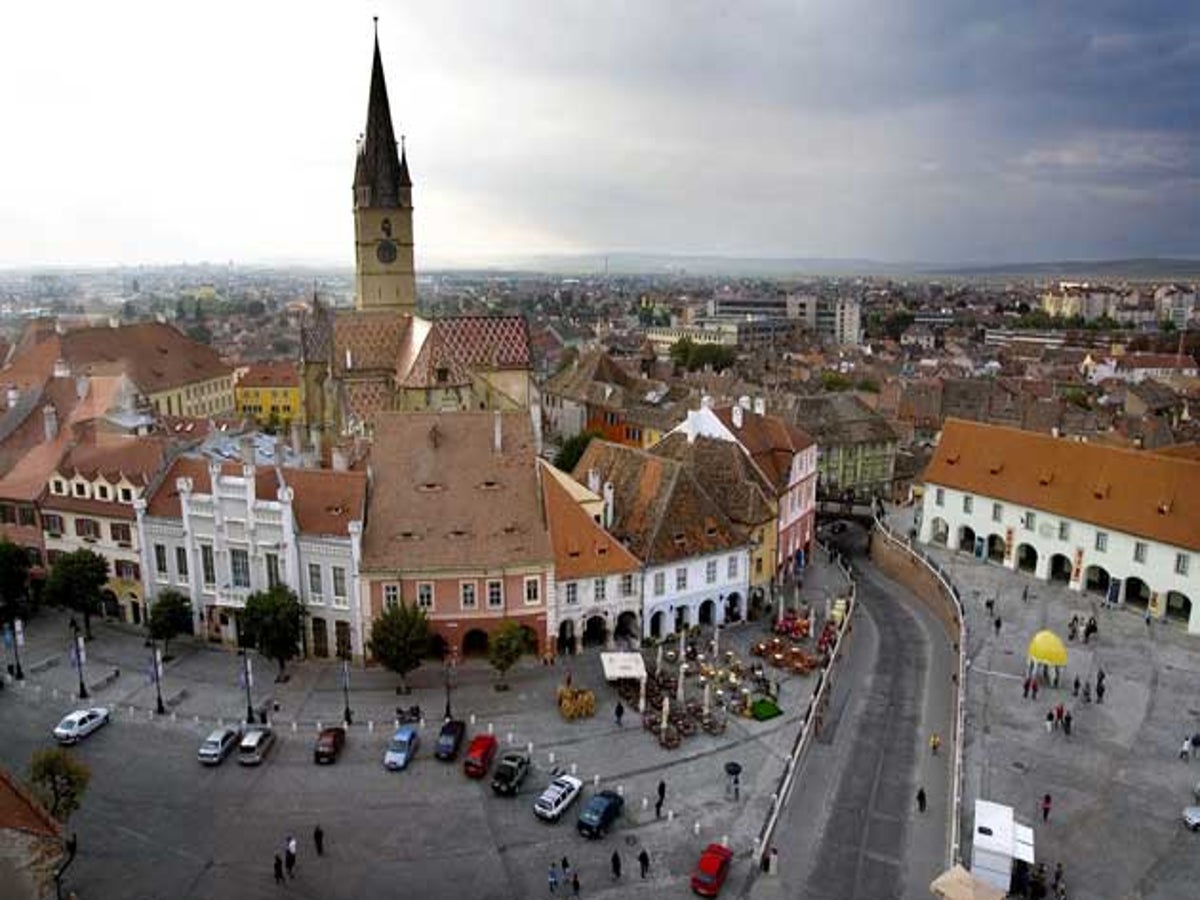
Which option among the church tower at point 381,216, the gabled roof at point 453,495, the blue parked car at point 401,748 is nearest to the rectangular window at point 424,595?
the gabled roof at point 453,495

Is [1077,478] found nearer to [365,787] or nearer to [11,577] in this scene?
[365,787]

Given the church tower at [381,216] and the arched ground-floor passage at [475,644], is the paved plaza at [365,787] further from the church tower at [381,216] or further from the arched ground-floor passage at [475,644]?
the church tower at [381,216]

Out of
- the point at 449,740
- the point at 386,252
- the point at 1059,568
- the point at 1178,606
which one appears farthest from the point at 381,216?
the point at 1178,606

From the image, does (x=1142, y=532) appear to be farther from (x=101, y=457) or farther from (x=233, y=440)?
(x=101, y=457)

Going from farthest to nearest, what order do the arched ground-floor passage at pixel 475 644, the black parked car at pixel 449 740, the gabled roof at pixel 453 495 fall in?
the arched ground-floor passage at pixel 475 644, the gabled roof at pixel 453 495, the black parked car at pixel 449 740

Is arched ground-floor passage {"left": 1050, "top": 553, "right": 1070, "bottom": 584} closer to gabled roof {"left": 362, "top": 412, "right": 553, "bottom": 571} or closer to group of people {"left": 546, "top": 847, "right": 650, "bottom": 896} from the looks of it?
gabled roof {"left": 362, "top": 412, "right": 553, "bottom": 571}

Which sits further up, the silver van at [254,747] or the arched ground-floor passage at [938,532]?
the arched ground-floor passage at [938,532]
